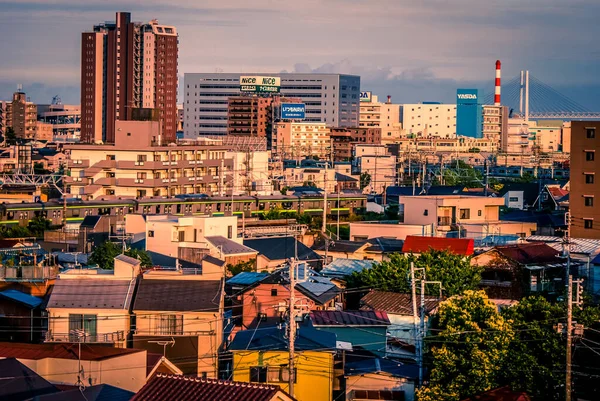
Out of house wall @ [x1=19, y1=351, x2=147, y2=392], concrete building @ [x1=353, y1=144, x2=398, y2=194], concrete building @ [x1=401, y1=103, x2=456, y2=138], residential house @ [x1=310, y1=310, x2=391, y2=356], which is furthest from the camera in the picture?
concrete building @ [x1=401, y1=103, x2=456, y2=138]

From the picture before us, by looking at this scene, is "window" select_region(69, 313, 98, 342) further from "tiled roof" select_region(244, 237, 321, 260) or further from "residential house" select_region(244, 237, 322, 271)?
"tiled roof" select_region(244, 237, 321, 260)

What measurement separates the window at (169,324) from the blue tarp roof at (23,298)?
169 centimetres

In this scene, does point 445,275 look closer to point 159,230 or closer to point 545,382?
point 545,382

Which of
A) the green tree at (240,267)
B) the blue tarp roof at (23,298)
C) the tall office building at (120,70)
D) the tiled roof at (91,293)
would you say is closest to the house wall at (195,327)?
the tiled roof at (91,293)

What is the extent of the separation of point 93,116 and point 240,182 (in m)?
26.7

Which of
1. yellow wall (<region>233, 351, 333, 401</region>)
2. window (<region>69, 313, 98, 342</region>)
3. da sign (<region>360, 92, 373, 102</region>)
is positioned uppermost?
da sign (<region>360, 92, 373, 102</region>)

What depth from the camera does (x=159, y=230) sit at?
2081 cm

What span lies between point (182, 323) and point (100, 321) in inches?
35.7

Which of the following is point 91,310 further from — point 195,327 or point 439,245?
point 439,245

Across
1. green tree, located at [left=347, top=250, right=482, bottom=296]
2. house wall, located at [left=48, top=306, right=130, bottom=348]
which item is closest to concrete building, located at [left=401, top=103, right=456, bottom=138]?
green tree, located at [left=347, top=250, right=482, bottom=296]

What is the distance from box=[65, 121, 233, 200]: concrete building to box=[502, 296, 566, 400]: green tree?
24.5 metres

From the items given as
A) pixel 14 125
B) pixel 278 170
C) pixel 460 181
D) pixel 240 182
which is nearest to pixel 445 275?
pixel 240 182

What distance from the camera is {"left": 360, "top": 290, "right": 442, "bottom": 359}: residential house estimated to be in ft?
43.0

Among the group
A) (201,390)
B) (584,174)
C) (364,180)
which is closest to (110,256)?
(584,174)
